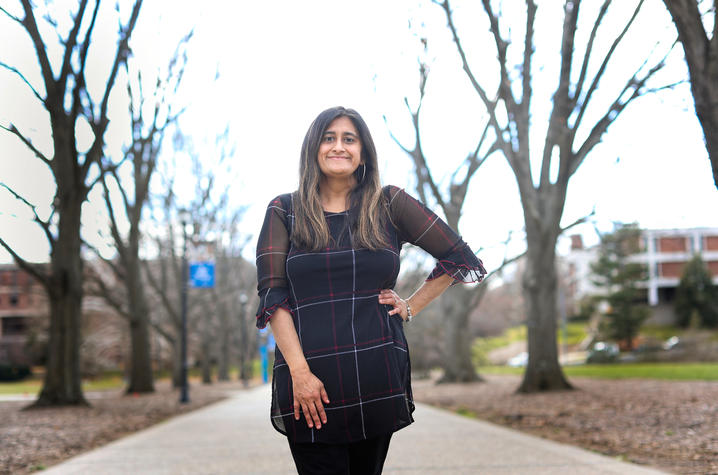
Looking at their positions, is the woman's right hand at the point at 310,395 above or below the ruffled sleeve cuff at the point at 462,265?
below

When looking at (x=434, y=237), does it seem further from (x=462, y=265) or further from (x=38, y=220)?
(x=38, y=220)

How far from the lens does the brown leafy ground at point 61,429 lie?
7559 millimetres

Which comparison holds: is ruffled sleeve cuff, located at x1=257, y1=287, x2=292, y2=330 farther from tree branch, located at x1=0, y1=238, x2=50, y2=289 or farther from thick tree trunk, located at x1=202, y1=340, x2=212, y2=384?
thick tree trunk, located at x1=202, y1=340, x2=212, y2=384

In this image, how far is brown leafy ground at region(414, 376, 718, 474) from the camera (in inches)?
257

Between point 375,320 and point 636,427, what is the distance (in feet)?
22.1

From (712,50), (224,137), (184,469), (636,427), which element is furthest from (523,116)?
(224,137)

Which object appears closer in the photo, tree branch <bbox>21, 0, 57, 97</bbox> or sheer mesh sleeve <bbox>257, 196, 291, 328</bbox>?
sheer mesh sleeve <bbox>257, 196, 291, 328</bbox>

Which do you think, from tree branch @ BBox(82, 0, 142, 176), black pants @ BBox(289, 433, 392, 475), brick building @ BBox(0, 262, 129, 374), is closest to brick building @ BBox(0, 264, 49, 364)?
brick building @ BBox(0, 262, 129, 374)

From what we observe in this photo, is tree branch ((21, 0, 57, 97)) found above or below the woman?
above

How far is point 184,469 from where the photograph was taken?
658 centimetres

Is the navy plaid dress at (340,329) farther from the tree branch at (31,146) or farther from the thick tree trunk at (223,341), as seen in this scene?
the thick tree trunk at (223,341)

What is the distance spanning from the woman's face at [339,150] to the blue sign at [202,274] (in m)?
16.8

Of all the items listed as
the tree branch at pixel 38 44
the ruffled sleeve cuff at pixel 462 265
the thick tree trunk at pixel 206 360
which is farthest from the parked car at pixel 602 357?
the ruffled sleeve cuff at pixel 462 265

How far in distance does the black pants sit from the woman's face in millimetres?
943
